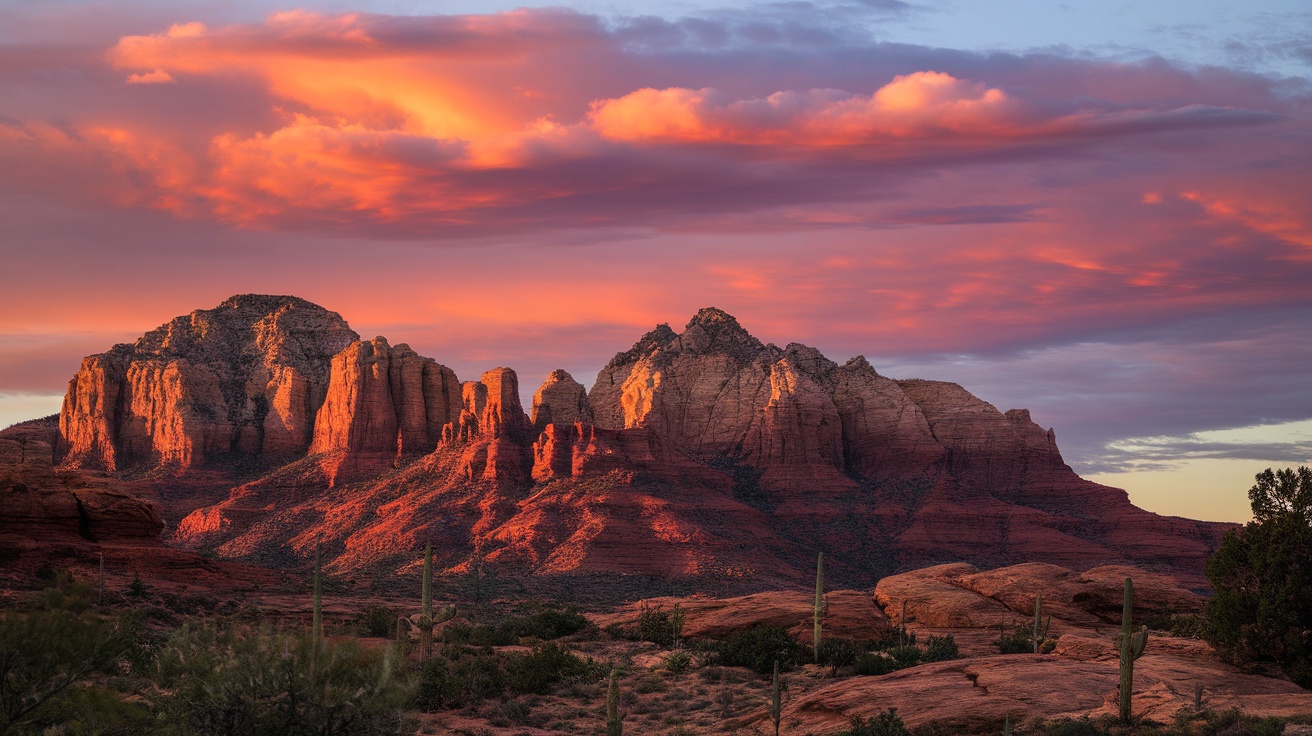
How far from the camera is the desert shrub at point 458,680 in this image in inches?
1425

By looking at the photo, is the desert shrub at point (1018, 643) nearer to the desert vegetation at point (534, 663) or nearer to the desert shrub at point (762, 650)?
the desert vegetation at point (534, 663)

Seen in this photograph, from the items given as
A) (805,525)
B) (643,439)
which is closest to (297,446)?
(643,439)

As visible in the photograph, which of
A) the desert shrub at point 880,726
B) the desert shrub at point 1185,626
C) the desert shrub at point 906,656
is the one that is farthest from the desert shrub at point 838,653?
the desert shrub at point 880,726

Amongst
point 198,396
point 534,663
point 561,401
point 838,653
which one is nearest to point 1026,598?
point 838,653

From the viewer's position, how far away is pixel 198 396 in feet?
460

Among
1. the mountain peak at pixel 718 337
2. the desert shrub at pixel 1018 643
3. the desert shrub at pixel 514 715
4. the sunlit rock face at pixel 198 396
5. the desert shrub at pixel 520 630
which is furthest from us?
the mountain peak at pixel 718 337

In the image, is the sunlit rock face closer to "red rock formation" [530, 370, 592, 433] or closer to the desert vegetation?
"red rock formation" [530, 370, 592, 433]

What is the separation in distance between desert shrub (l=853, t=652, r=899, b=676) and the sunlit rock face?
10936 centimetres

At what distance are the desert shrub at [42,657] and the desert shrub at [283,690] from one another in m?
1.85

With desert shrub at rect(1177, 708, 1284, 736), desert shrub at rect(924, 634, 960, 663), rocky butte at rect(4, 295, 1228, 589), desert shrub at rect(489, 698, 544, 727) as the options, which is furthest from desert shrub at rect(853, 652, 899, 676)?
rocky butte at rect(4, 295, 1228, 589)

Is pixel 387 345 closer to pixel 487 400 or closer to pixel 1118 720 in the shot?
pixel 487 400

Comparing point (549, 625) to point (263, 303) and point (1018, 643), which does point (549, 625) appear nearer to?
point (1018, 643)

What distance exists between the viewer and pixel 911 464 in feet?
419

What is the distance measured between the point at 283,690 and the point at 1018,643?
32.0 m
